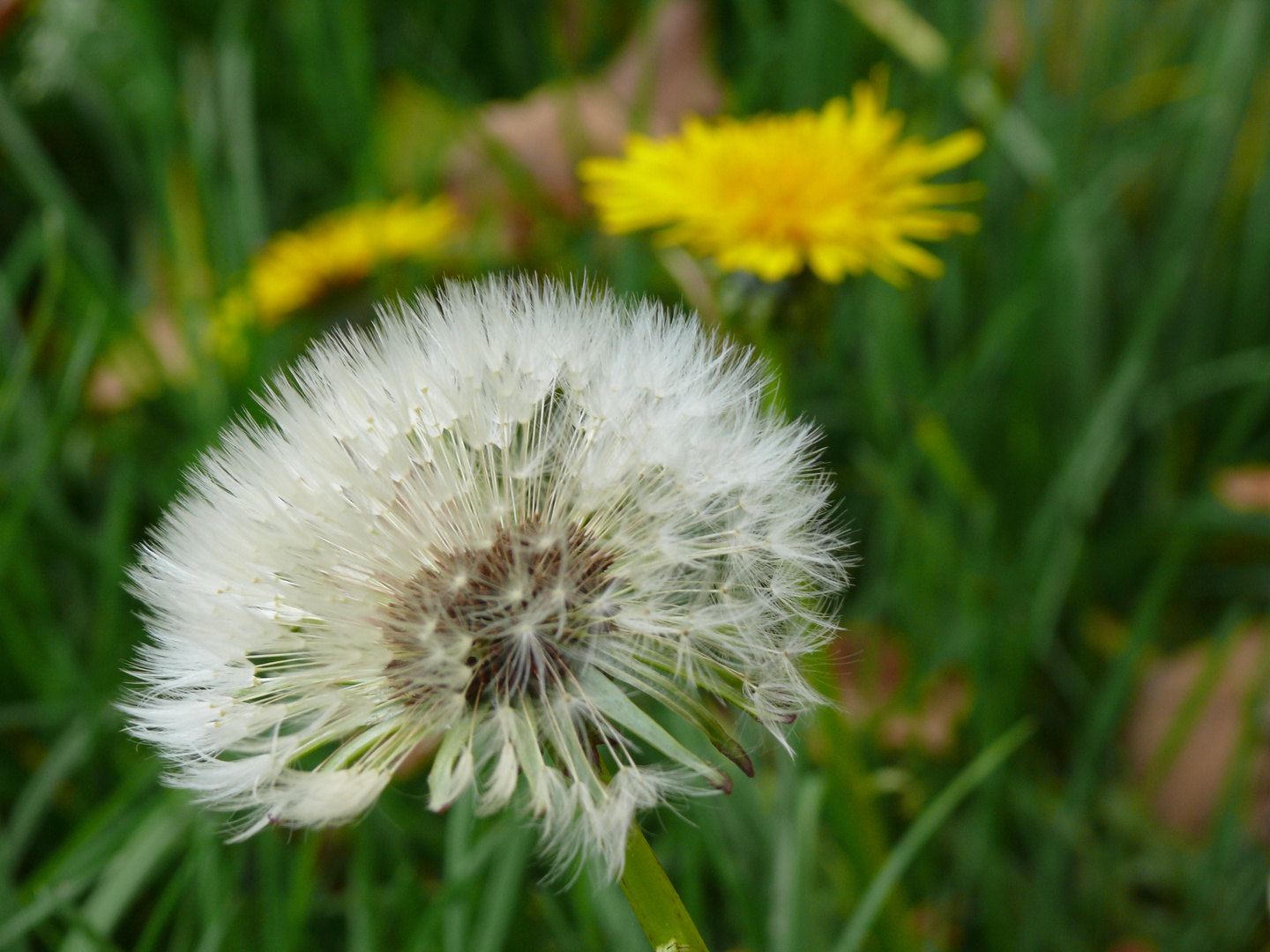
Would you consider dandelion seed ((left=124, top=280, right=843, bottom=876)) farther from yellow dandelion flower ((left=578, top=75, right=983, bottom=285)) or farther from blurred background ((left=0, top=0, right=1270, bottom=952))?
yellow dandelion flower ((left=578, top=75, right=983, bottom=285))

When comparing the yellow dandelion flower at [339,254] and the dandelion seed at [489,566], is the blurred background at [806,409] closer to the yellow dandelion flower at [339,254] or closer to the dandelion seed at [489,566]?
the yellow dandelion flower at [339,254]

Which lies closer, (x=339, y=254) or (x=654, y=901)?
(x=654, y=901)

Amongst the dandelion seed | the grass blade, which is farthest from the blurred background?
the dandelion seed

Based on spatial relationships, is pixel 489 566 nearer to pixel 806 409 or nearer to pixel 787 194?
pixel 787 194

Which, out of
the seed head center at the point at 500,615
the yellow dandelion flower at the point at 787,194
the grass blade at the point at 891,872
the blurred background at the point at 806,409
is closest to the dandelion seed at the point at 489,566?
the seed head center at the point at 500,615

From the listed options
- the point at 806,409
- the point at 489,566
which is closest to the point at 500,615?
the point at 489,566

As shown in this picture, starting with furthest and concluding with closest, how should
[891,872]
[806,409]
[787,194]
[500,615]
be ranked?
[806,409], [787,194], [891,872], [500,615]
